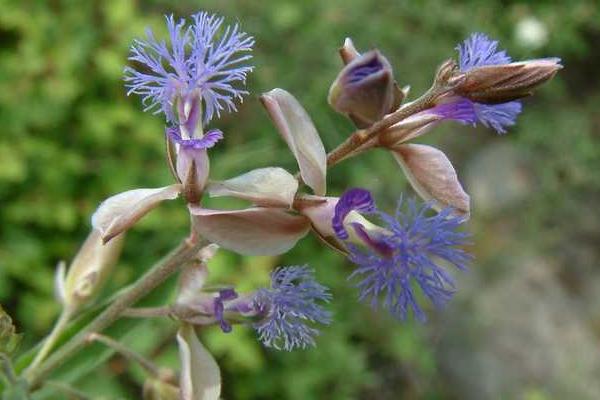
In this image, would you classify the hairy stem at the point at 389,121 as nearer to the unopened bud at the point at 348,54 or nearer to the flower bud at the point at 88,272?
the unopened bud at the point at 348,54

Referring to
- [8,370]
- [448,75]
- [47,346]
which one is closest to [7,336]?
[8,370]

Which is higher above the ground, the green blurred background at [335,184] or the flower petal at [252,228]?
the flower petal at [252,228]

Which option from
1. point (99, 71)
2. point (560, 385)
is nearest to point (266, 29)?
point (99, 71)

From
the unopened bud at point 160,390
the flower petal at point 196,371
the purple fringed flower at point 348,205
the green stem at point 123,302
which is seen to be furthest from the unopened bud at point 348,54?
the unopened bud at point 160,390

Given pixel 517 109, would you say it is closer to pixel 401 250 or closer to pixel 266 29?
pixel 401 250

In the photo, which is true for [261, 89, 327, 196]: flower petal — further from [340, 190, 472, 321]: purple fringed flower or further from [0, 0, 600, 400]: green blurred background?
[0, 0, 600, 400]: green blurred background

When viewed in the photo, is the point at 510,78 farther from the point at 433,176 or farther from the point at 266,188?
the point at 266,188
